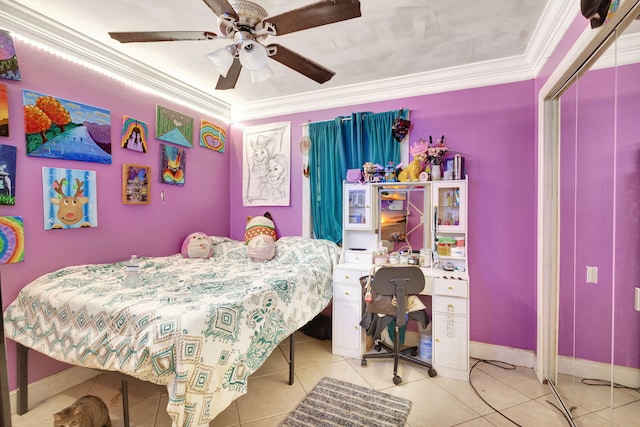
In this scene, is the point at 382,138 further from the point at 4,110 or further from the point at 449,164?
the point at 4,110

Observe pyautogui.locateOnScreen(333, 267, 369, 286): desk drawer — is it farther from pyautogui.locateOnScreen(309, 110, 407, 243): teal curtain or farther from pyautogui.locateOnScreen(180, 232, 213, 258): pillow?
pyautogui.locateOnScreen(180, 232, 213, 258): pillow

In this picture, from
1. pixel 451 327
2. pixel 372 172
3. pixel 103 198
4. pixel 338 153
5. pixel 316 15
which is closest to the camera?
pixel 316 15

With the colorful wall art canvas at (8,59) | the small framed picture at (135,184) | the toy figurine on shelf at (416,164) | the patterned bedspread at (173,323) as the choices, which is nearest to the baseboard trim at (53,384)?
the patterned bedspread at (173,323)

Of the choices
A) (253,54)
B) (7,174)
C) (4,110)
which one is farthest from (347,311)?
(4,110)

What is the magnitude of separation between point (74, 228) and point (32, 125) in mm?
806

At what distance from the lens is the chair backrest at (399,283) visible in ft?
8.04

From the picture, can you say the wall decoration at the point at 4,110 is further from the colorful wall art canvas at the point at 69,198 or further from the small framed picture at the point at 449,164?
the small framed picture at the point at 449,164

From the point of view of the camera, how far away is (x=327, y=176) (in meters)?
3.56

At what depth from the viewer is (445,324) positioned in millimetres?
2578

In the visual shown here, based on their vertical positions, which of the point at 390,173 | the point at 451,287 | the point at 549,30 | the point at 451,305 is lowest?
the point at 451,305

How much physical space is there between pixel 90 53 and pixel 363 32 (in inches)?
87.7

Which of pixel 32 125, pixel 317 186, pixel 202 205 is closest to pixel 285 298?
pixel 317 186

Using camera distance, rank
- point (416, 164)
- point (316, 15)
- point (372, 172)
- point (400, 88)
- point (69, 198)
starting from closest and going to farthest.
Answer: point (316, 15) < point (69, 198) < point (416, 164) < point (372, 172) < point (400, 88)

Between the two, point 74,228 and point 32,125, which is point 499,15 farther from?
point 74,228
